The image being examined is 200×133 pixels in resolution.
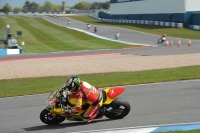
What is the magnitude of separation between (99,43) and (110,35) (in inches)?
409

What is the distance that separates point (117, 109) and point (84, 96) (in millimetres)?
1192

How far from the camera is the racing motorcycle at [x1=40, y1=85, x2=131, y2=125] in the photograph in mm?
10523

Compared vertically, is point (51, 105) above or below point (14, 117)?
above

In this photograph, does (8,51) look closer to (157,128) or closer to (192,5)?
(192,5)

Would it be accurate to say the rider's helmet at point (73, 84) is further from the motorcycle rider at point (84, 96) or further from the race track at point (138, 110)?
the race track at point (138, 110)

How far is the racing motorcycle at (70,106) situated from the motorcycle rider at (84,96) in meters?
0.13

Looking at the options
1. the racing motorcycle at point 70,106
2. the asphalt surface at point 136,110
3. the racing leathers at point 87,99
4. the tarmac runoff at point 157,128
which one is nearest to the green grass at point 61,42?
the asphalt surface at point 136,110

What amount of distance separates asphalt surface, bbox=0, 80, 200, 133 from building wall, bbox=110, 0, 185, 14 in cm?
5570

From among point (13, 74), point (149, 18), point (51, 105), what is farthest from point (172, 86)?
point (149, 18)

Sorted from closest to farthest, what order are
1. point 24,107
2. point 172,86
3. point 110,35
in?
point 24,107, point 172,86, point 110,35

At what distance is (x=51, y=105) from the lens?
10531mm

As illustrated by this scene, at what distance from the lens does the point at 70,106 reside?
1061 cm

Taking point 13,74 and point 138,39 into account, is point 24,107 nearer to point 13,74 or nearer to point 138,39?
point 13,74

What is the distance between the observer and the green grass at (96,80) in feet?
60.0
